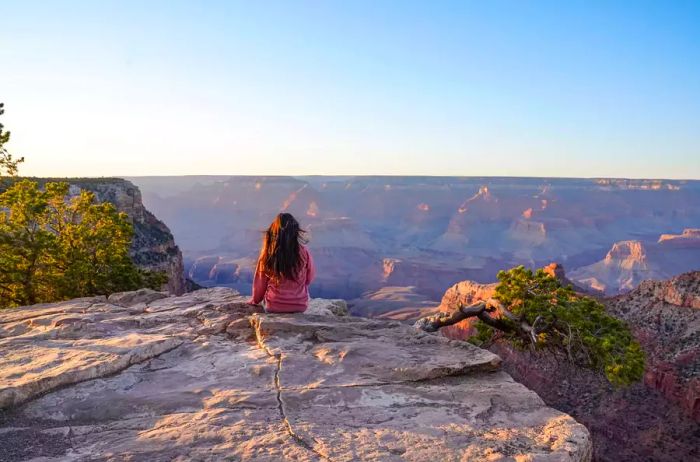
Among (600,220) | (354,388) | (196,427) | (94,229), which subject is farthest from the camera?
(600,220)

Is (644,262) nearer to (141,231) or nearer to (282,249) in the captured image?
(141,231)

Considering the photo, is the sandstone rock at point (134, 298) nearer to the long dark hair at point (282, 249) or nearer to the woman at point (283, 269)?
the woman at point (283, 269)

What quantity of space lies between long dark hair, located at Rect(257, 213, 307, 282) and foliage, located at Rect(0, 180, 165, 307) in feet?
31.3

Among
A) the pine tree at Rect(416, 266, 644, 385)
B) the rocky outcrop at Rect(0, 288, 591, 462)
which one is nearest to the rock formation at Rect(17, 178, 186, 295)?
the pine tree at Rect(416, 266, 644, 385)

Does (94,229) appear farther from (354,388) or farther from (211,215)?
(211,215)

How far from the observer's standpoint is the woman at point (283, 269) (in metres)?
7.23

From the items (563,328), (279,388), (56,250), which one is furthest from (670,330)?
(56,250)

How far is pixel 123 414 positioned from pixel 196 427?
0.91 metres

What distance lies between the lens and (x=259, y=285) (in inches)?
308

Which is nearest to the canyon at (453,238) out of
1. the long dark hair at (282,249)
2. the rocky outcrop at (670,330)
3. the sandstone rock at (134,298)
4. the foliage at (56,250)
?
the rocky outcrop at (670,330)

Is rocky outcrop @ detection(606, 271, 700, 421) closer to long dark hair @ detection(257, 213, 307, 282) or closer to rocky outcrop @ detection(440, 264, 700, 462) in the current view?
rocky outcrop @ detection(440, 264, 700, 462)

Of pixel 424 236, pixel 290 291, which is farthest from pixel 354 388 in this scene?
pixel 424 236

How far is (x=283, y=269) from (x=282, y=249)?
0.33 metres

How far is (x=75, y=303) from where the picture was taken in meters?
9.99
